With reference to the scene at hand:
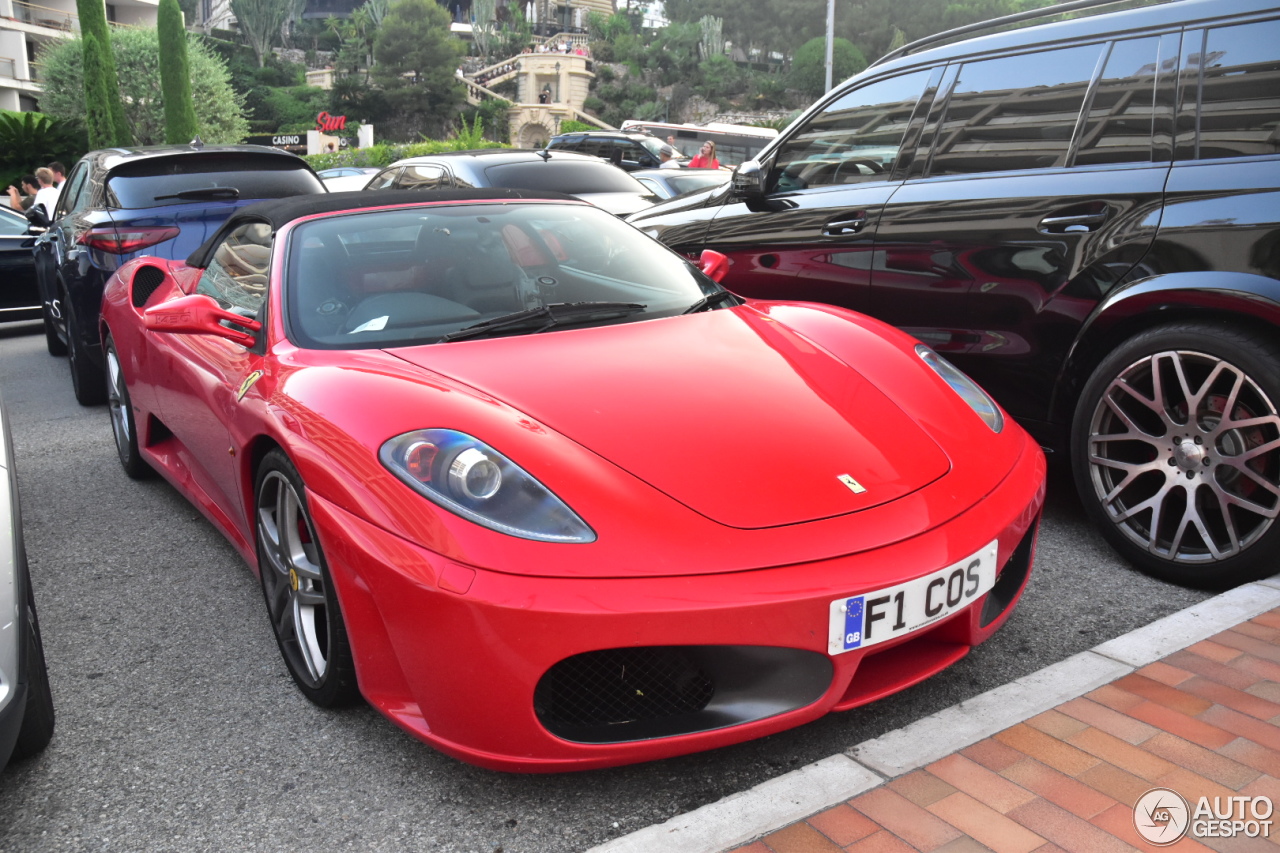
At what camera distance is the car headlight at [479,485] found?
6.72ft

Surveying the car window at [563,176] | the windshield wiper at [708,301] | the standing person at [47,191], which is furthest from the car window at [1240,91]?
the standing person at [47,191]

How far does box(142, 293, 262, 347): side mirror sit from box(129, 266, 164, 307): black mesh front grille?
1.45 meters

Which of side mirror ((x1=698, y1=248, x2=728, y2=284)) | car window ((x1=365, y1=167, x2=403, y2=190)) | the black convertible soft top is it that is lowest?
car window ((x1=365, y1=167, x2=403, y2=190))

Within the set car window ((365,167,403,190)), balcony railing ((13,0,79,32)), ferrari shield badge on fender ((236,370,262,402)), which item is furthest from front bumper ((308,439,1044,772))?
balcony railing ((13,0,79,32))

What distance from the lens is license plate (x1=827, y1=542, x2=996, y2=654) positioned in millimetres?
2006

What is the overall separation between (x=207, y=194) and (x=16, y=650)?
5.02 m

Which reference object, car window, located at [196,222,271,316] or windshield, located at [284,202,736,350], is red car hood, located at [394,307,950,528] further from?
car window, located at [196,222,271,316]

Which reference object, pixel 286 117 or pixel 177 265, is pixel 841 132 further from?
pixel 286 117

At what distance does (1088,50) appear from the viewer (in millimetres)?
3471

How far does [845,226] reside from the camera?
4.12 metres

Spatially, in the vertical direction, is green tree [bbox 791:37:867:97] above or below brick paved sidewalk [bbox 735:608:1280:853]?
above

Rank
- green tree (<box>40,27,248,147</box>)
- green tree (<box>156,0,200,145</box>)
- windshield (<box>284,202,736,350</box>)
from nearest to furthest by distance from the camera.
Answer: windshield (<box>284,202,736,350</box>) < green tree (<box>156,0,200,145</box>) < green tree (<box>40,27,248,147</box>)

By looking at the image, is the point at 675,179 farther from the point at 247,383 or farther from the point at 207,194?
the point at 247,383

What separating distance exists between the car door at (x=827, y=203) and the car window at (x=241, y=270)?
205 centimetres
